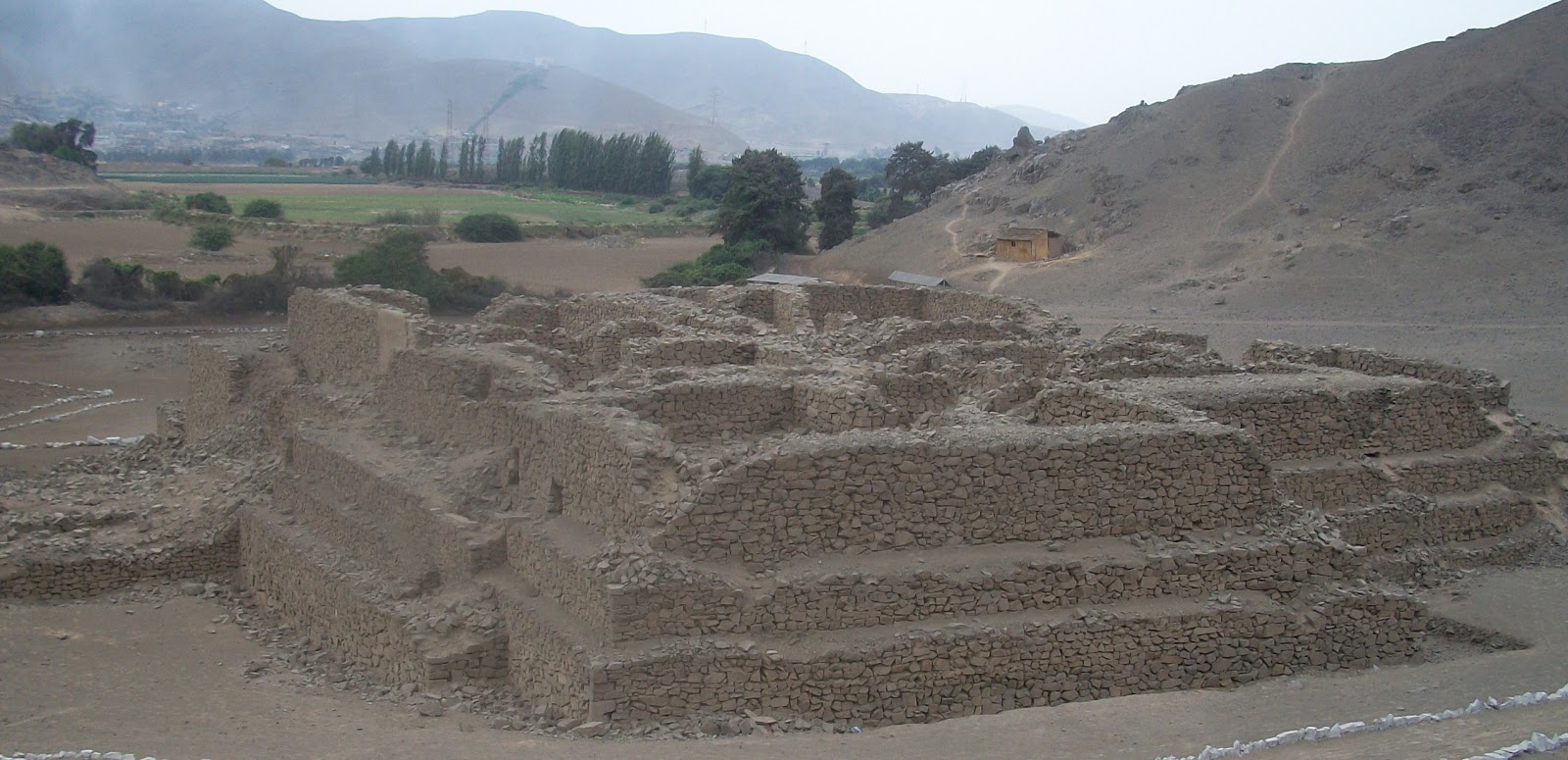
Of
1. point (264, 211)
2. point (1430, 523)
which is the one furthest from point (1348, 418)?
point (264, 211)

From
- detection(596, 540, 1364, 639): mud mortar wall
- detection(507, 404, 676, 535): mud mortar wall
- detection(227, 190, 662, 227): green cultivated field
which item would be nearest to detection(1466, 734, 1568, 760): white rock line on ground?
detection(596, 540, 1364, 639): mud mortar wall

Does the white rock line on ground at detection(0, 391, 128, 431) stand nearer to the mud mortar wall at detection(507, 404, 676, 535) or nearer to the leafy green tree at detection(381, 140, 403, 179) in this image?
the mud mortar wall at detection(507, 404, 676, 535)

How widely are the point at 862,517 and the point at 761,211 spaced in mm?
46767

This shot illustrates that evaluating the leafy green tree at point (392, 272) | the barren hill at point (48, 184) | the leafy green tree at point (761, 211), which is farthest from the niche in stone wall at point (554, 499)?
the barren hill at point (48, 184)

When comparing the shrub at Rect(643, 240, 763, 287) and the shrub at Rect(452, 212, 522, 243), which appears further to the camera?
the shrub at Rect(452, 212, 522, 243)

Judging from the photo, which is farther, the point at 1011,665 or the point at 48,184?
the point at 48,184

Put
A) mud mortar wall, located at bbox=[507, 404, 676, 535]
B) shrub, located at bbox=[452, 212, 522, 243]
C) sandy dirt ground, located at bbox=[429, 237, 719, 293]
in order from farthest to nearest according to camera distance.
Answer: shrub, located at bbox=[452, 212, 522, 243] → sandy dirt ground, located at bbox=[429, 237, 719, 293] → mud mortar wall, located at bbox=[507, 404, 676, 535]

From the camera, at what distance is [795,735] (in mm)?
10625

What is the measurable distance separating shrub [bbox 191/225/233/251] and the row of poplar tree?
50.4 m

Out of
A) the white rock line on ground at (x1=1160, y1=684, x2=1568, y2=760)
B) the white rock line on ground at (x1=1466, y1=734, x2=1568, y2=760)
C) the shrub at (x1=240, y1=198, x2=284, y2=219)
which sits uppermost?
the white rock line on ground at (x1=1466, y1=734, x2=1568, y2=760)

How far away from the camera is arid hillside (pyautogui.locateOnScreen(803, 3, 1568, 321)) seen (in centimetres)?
3953

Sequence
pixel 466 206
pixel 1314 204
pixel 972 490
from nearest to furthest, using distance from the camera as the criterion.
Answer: pixel 972 490 < pixel 1314 204 < pixel 466 206

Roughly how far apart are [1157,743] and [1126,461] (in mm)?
2681

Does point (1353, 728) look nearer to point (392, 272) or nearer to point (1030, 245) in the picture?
point (392, 272)
